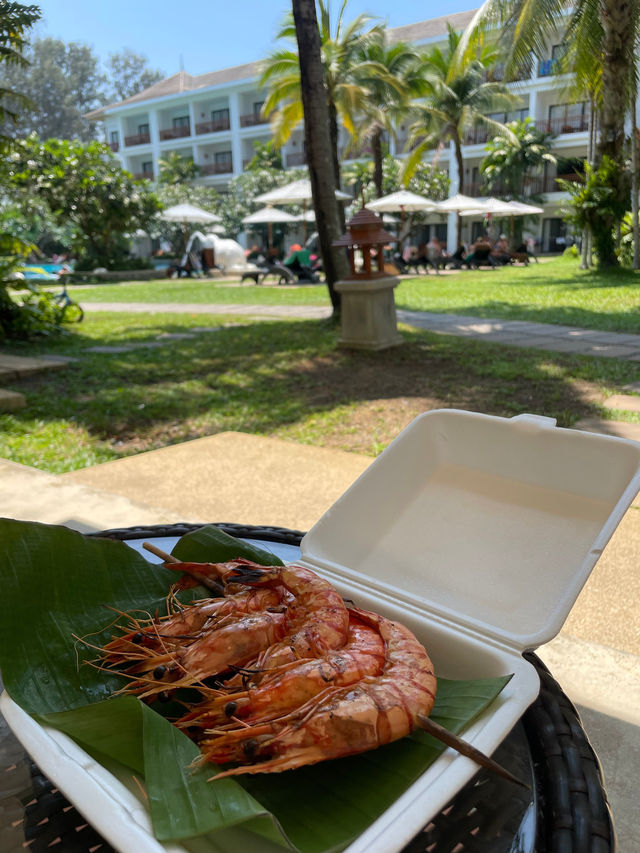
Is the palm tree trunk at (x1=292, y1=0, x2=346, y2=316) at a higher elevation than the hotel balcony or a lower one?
lower

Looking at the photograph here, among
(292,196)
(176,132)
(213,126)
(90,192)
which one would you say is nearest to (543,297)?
(292,196)

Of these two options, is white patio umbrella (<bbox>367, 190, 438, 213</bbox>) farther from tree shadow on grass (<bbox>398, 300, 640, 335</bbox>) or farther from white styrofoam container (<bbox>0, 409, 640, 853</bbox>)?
white styrofoam container (<bbox>0, 409, 640, 853</bbox>)

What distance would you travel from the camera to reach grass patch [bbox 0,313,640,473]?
471cm

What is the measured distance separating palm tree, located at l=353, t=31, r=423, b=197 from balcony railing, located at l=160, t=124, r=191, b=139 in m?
19.6

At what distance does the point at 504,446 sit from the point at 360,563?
365 mm

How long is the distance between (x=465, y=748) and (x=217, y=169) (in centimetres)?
4026

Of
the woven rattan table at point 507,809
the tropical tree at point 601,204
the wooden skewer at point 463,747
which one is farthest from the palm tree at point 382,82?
the wooden skewer at point 463,747

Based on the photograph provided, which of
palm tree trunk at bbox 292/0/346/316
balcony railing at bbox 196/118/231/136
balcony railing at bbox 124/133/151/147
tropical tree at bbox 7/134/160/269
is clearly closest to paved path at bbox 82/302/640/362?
palm tree trunk at bbox 292/0/346/316

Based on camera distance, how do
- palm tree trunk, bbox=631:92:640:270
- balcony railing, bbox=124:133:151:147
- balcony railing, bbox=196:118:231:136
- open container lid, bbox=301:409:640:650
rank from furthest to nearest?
balcony railing, bbox=124:133:151:147, balcony railing, bbox=196:118:231:136, palm tree trunk, bbox=631:92:640:270, open container lid, bbox=301:409:640:650

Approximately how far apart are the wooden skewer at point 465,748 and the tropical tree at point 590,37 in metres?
14.1

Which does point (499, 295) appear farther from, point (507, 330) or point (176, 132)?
point (176, 132)

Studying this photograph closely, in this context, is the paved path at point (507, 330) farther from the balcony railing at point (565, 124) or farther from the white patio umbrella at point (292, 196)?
the balcony railing at point (565, 124)

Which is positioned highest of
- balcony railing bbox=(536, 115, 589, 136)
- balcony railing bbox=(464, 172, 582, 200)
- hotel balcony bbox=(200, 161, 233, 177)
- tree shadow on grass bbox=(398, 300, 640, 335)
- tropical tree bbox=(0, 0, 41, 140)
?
hotel balcony bbox=(200, 161, 233, 177)

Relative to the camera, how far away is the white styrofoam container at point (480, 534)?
3.03 feet
